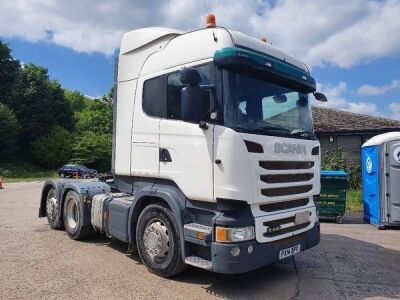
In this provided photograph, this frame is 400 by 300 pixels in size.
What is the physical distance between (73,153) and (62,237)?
4016 centimetres

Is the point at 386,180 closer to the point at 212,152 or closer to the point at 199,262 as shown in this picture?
the point at 212,152

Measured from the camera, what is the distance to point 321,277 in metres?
5.88

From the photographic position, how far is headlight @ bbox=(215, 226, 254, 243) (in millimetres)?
4695

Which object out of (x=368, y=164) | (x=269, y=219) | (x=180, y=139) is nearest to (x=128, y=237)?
(x=180, y=139)

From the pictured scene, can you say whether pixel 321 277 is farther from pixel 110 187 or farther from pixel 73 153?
pixel 73 153

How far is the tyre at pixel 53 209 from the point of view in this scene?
28.4 feet

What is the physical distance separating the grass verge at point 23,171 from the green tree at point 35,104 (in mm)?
4499

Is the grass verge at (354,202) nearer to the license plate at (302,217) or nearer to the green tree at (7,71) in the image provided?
the license plate at (302,217)

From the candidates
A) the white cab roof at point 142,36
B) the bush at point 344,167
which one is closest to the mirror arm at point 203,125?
the white cab roof at point 142,36

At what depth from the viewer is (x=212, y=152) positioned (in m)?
4.94

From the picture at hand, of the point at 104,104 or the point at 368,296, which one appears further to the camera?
the point at 104,104

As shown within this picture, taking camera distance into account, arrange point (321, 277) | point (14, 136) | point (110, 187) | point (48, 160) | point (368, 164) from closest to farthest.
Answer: point (321, 277) → point (110, 187) → point (368, 164) → point (14, 136) → point (48, 160)

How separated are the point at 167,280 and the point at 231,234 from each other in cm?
141

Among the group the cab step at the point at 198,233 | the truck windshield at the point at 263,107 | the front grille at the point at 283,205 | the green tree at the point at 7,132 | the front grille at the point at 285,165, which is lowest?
the cab step at the point at 198,233
